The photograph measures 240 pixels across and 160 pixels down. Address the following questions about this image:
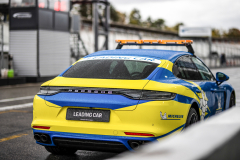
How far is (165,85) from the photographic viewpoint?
396 cm

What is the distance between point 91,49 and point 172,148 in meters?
38.5

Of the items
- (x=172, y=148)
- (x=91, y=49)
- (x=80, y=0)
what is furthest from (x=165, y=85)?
(x=91, y=49)

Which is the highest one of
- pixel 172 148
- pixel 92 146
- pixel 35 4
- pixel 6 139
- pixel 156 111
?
pixel 35 4

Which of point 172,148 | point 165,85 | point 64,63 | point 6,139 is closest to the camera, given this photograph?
point 172,148

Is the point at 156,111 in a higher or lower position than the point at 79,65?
lower

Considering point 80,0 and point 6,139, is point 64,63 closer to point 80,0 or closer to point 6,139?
point 80,0

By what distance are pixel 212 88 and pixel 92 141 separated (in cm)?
243

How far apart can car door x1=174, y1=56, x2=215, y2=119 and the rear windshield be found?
0.48m

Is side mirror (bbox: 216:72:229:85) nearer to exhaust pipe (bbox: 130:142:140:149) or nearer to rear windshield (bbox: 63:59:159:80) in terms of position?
rear windshield (bbox: 63:59:159:80)

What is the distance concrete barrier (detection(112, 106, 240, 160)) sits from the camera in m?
1.37

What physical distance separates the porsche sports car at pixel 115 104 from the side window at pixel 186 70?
0.06 meters

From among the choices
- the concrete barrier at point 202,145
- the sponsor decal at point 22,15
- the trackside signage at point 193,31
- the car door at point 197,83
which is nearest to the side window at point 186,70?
the car door at point 197,83

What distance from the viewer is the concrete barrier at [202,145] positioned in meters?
1.37

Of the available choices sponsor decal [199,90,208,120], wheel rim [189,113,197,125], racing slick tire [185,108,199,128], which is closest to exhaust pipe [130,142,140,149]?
racing slick tire [185,108,199,128]
